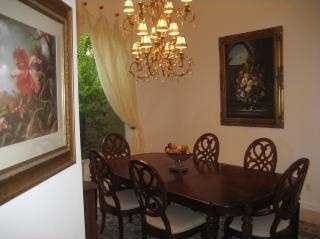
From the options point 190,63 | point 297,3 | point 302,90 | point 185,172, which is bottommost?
point 185,172

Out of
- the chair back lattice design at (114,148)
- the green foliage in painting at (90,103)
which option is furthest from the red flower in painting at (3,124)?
the green foliage in painting at (90,103)

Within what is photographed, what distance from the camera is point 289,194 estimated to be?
2.64m

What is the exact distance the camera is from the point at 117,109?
504 cm

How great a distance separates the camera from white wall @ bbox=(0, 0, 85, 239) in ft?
3.75

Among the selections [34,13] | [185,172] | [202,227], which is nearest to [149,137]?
[185,172]

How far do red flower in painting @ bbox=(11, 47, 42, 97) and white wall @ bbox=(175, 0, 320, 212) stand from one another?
139 inches

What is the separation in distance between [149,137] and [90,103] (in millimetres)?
1111

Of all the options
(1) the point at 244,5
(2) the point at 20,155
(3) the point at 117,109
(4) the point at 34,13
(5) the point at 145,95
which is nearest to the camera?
(2) the point at 20,155

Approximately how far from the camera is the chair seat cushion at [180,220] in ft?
9.27

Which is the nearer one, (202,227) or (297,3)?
(202,227)

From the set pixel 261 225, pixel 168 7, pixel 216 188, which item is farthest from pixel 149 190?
pixel 168 7

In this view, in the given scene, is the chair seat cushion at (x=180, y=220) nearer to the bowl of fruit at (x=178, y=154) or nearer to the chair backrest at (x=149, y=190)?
the chair backrest at (x=149, y=190)

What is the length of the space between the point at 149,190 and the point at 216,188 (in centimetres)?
53

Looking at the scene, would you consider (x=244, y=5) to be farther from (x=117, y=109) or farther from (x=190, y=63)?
(x=117, y=109)
